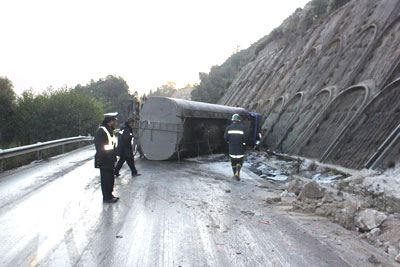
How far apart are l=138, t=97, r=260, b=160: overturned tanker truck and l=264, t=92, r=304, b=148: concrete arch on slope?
4451mm

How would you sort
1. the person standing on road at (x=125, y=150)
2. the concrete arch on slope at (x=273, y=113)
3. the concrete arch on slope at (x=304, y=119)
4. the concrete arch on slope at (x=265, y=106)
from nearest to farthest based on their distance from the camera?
1. the person standing on road at (x=125, y=150)
2. the concrete arch on slope at (x=304, y=119)
3. the concrete arch on slope at (x=273, y=113)
4. the concrete arch on slope at (x=265, y=106)

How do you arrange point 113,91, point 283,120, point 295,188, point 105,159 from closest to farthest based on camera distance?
1. point 105,159
2. point 295,188
3. point 283,120
4. point 113,91

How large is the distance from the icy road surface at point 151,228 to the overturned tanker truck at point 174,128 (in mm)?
3790

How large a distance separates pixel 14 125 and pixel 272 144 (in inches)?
1081

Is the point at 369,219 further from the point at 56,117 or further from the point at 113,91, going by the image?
the point at 113,91

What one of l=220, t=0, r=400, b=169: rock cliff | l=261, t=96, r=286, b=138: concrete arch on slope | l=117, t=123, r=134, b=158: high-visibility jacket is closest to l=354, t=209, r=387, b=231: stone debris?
l=220, t=0, r=400, b=169: rock cliff

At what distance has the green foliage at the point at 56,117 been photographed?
2767 centimetres

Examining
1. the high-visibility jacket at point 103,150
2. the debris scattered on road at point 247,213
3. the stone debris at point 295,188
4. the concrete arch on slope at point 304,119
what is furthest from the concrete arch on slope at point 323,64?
the high-visibility jacket at point 103,150

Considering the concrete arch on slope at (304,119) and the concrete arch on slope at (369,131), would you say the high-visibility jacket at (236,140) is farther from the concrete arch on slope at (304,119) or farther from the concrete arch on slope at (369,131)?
the concrete arch on slope at (304,119)

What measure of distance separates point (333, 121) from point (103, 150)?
9019mm

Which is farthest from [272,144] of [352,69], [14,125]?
[14,125]

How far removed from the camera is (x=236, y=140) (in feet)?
28.8

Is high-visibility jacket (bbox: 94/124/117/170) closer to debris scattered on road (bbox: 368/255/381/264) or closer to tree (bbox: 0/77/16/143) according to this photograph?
debris scattered on road (bbox: 368/255/381/264)

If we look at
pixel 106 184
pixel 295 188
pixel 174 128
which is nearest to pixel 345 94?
pixel 295 188
